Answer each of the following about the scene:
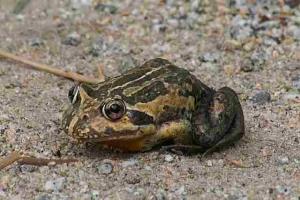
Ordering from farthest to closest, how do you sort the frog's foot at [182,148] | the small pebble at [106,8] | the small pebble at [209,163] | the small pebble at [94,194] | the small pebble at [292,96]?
the small pebble at [106,8] < the small pebble at [292,96] < the frog's foot at [182,148] < the small pebble at [209,163] < the small pebble at [94,194]

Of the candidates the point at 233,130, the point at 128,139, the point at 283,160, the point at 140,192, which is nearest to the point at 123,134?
the point at 128,139

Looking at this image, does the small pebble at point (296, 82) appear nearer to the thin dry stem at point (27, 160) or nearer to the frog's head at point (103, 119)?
the frog's head at point (103, 119)

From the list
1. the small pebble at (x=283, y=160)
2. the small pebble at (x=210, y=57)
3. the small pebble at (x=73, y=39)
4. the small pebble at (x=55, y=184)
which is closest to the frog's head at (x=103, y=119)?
the small pebble at (x=55, y=184)

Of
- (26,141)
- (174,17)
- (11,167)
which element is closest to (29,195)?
(11,167)

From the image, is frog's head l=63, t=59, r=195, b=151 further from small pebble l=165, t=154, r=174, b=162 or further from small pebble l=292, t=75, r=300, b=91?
small pebble l=292, t=75, r=300, b=91

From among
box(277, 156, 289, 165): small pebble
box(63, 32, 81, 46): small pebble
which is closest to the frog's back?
box(277, 156, 289, 165): small pebble

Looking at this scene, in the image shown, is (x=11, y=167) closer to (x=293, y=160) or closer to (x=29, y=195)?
(x=29, y=195)

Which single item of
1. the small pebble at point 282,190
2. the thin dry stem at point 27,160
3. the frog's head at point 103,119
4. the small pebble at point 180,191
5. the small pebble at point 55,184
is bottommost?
the thin dry stem at point 27,160
